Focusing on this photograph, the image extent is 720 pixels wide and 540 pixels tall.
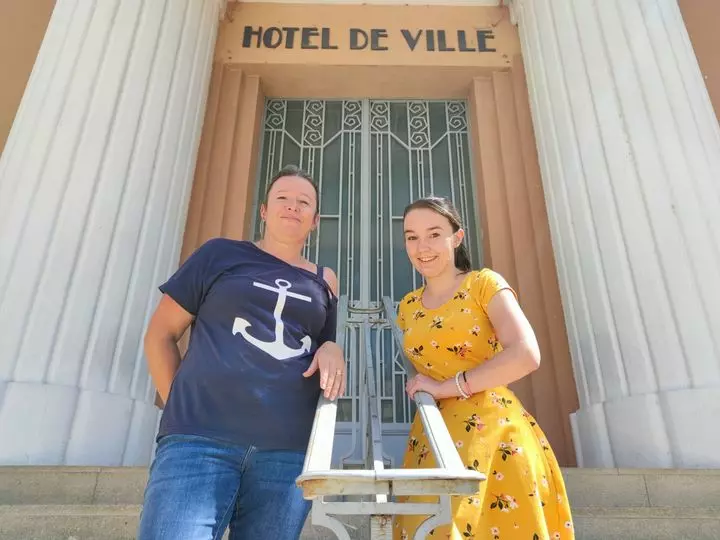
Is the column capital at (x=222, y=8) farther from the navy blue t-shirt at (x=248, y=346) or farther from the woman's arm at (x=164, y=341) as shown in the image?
the woman's arm at (x=164, y=341)

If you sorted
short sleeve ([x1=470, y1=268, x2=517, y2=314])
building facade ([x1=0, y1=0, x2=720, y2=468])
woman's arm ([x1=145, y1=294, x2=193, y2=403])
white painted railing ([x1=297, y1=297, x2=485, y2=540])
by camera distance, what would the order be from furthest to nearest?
building facade ([x1=0, y1=0, x2=720, y2=468])
short sleeve ([x1=470, y1=268, x2=517, y2=314])
woman's arm ([x1=145, y1=294, x2=193, y2=403])
white painted railing ([x1=297, y1=297, x2=485, y2=540])

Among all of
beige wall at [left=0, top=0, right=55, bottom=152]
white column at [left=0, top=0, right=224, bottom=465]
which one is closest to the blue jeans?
white column at [left=0, top=0, right=224, bottom=465]

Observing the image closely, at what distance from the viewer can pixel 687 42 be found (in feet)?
12.2

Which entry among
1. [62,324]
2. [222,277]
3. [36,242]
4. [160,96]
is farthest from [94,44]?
[222,277]

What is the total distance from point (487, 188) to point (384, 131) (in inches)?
47.8

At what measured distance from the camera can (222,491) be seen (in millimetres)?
1113

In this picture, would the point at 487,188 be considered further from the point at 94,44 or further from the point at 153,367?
the point at 153,367

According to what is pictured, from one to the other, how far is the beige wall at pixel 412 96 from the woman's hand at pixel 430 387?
8.97ft

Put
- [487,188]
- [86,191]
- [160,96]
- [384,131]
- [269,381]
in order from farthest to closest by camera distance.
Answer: [384,131]
[487,188]
[160,96]
[86,191]
[269,381]

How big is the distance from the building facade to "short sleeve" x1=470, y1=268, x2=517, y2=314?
0.83 metres

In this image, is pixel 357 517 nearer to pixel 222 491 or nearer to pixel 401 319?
pixel 401 319

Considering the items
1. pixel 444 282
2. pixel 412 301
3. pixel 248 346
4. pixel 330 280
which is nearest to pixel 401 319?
pixel 412 301

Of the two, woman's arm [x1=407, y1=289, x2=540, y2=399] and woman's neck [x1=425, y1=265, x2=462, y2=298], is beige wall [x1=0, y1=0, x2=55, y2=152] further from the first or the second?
woman's arm [x1=407, y1=289, x2=540, y2=399]

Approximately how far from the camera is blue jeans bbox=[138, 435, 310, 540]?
1.06 meters
